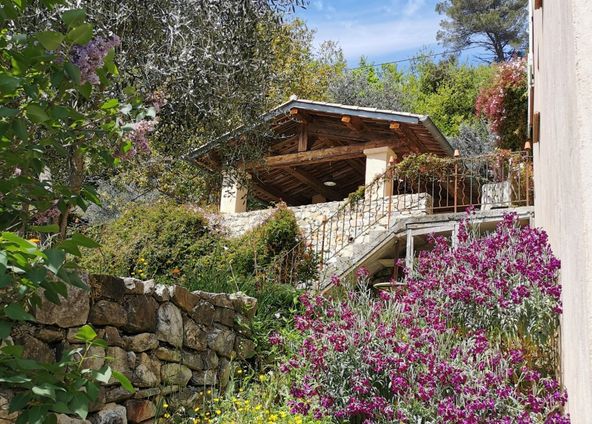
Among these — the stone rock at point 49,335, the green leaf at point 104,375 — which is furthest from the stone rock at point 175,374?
the green leaf at point 104,375

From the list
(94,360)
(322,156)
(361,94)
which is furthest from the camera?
(361,94)

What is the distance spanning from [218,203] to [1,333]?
13.3 meters

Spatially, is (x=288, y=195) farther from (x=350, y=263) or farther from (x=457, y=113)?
(x=457, y=113)

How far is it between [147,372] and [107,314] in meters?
0.66

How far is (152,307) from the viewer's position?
5578mm

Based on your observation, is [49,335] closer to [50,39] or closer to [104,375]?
[104,375]

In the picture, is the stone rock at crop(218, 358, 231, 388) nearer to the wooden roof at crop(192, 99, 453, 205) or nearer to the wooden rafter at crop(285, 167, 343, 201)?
the wooden roof at crop(192, 99, 453, 205)

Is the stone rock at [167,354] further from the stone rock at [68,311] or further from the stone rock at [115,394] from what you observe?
the stone rock at [68,311]

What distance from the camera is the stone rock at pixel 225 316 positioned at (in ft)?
21.2

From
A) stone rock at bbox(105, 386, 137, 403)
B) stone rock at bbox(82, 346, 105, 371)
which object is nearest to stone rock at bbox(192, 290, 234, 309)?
Result: stone rock at bbox(105, 386, 137, 403)

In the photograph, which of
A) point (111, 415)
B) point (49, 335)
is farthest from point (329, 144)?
point (49, 335)

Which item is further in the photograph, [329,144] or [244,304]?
[329,144]

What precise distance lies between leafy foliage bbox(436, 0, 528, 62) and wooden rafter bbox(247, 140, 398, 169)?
20373 millimetres

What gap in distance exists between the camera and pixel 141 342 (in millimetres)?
5387
